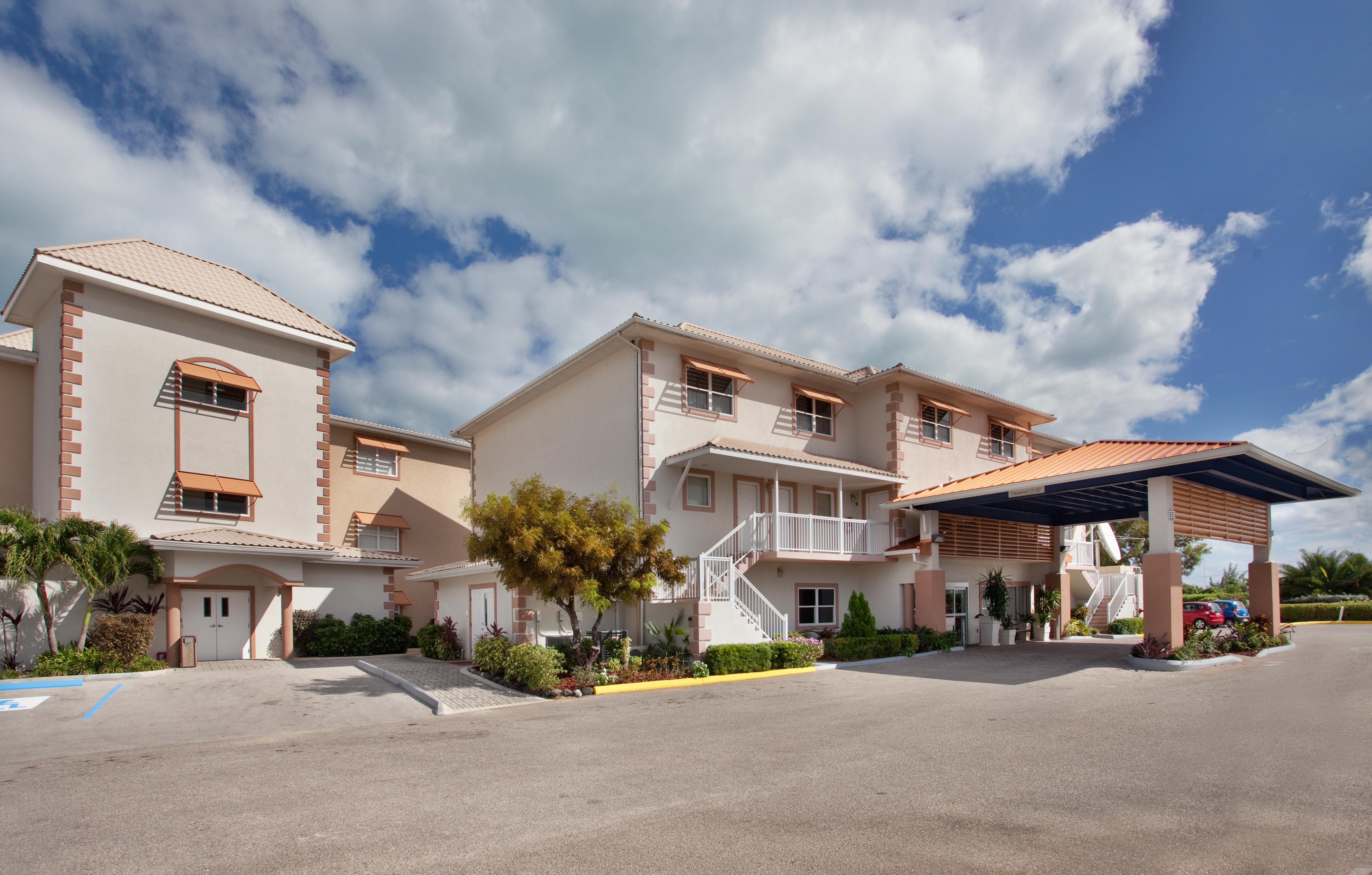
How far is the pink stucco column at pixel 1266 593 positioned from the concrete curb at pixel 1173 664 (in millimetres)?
5953

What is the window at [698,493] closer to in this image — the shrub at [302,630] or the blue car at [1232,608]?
the shrub at [302,630]

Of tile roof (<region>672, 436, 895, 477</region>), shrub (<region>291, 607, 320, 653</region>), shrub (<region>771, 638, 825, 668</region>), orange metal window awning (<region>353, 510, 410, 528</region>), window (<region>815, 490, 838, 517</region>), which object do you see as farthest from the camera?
orange metal window awning (<region>353, 510, 410, 528</region>)

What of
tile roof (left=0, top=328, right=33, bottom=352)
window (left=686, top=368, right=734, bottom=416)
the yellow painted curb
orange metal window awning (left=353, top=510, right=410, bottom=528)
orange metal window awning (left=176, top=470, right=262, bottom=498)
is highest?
tile roof (left=0, top=328, right=33, bottom=352)

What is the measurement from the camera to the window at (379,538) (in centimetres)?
2669

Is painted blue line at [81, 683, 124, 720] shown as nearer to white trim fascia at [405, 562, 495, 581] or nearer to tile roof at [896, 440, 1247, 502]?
white trim fascia at [405, 562, 495, 581]

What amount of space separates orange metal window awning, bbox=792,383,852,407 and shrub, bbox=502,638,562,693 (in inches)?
407

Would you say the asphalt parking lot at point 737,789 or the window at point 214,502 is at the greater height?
the window at point 214,502

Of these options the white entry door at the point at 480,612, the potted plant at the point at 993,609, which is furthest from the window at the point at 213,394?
the potted plant at the point at 993,609

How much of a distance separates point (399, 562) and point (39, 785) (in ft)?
51.4

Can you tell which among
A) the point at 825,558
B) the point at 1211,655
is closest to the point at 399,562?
the point at 825,558

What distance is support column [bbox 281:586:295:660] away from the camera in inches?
814

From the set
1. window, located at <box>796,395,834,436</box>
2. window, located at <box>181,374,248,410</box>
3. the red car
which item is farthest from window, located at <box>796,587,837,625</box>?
window, located at <box>181,374,248,410</box>

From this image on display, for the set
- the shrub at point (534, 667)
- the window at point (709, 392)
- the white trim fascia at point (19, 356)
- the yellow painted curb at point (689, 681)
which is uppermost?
the white trim fascia at point (19, 356)

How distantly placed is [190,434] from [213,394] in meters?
1.28
